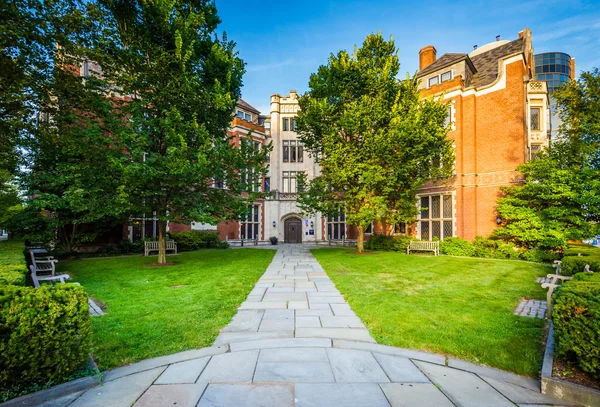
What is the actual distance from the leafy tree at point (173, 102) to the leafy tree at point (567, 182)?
44.4 ft

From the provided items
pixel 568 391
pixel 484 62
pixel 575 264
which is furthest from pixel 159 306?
pixel 484 62

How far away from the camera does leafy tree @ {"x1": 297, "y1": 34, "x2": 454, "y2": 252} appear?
14570mm

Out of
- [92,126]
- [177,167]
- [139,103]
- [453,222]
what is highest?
[139,103]

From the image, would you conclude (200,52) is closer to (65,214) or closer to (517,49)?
(65,214)

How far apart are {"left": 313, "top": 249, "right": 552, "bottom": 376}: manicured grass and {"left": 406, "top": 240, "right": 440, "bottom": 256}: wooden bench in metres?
5.72

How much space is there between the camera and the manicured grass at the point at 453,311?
12.6 feet

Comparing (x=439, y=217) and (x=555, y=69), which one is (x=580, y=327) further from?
(x=555, y=69)

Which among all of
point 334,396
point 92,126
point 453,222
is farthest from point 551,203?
point 92,126

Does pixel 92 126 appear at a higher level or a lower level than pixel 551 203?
higher

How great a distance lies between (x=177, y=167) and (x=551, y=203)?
1723 cm

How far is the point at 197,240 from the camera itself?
20.3 meters

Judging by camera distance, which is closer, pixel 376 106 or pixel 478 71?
pixel 376 106

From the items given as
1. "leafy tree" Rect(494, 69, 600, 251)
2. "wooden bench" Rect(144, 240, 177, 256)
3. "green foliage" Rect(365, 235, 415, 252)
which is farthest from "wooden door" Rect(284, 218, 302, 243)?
"leafy tree" Rect(494, 69, 600, 251)

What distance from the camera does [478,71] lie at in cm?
1939
